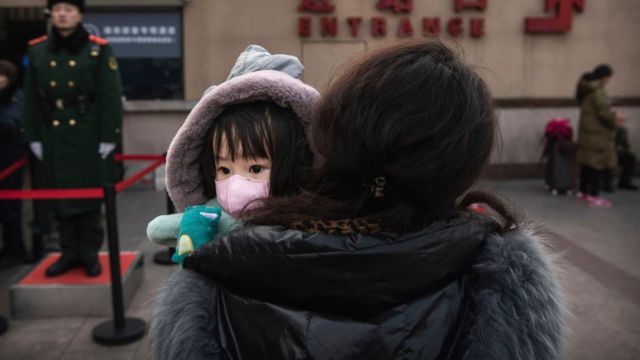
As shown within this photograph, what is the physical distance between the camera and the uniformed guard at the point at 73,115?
4465 millimetres

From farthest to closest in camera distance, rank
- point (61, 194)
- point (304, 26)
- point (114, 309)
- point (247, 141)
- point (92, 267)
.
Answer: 1. point (304, 26)
2. point (92, 267)
3. point (61, 194)
4. point (114, 309)
5. point (247, 141)

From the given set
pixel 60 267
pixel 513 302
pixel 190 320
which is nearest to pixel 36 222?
pixel 60 267

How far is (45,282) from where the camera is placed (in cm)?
449

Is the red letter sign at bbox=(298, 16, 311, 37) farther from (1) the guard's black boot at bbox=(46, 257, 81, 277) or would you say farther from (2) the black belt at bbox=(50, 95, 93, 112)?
(1) the guard's black boot at bbox=(46, 257, 81, 277)

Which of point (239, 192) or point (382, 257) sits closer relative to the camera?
point (382, 257)

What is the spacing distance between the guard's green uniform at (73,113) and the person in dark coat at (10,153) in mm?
1104

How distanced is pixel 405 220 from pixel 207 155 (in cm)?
75

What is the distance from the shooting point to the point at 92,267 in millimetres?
4645

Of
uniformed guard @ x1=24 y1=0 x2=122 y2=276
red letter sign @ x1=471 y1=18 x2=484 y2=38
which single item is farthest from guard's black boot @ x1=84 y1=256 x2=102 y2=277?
red letter sign @ x1=471 y1=18 x2=484 y2=38

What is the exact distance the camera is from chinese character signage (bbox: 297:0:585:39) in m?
10.3

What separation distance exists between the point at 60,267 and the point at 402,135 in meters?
4.15

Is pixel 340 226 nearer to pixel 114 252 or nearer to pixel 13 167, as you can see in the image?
pixel 114 252

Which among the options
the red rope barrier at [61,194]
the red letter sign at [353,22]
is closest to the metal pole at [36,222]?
the red rope barrier at [61,194]

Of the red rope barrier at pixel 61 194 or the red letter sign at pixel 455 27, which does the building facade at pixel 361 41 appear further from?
the red rope barrier at pixel 61 194
